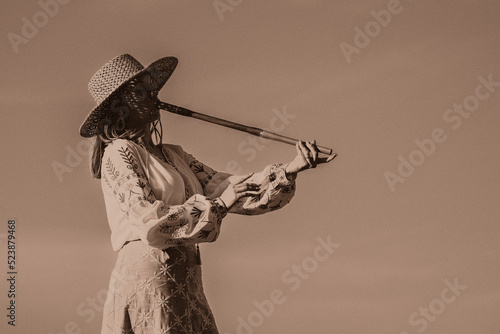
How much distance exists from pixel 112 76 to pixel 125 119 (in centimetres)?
22

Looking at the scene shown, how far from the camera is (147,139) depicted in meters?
5.00

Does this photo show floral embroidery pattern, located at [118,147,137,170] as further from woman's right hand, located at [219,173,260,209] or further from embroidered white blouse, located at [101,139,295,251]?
woman's right hand, located at [219,173,260,209]

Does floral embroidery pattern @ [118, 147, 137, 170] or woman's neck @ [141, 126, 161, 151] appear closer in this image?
floral embroidery pattern @ [118, 147, 137, 170]

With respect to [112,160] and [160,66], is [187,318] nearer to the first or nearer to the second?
[112,160]

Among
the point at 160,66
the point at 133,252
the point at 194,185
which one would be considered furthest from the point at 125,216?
the point at 160,66

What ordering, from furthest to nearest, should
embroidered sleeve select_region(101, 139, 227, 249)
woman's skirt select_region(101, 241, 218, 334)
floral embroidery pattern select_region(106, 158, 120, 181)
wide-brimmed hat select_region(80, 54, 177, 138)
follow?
1. wide-brimmed hat select_region(80, 54, 177, 138)
2. floral embroidery pattern select_region(106, 158, 120, 181)
3. woman's skirt select_region(101, 241, 218, 334)
4. embroidered sleeve select_region(101, 139, 227, 249)

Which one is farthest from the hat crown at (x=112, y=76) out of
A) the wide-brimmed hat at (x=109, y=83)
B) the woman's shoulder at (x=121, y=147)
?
the woman's shoulder at (x=121, y=147)

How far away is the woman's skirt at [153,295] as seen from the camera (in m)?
4.59

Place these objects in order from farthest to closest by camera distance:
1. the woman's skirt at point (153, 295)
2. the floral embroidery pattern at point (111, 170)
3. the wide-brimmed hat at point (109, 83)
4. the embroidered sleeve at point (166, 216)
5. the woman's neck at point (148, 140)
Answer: the woman's neck at point (148, 140), the wide-brimmed hat at point (109, 83), the floral embroidery pattern at point (111, 170), the woman's skirt at point (153, 295), the embroidered sleeve at point (166, 216)

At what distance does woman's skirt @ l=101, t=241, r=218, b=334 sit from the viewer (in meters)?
4.59

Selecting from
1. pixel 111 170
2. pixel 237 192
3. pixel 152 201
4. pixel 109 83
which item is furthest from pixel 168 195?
pixel 109 83

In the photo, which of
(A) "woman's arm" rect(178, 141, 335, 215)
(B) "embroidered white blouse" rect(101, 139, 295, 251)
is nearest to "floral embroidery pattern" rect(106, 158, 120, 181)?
(B) "embroidered white blouse" rect(101, 139, 295, 251)

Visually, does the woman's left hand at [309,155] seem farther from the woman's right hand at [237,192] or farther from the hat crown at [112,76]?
the hat crown at [112,76]

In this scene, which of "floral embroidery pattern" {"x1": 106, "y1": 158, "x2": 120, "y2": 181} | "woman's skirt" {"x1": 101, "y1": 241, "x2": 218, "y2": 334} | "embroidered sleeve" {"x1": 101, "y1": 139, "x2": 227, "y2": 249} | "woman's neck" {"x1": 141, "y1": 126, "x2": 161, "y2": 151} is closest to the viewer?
"embroidered sleeve" {"x1": 101, "y1": 139, "x2": 227, "y2": 249}
